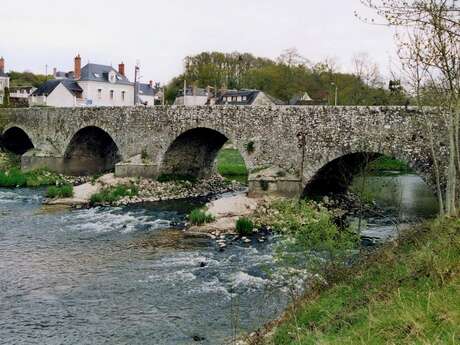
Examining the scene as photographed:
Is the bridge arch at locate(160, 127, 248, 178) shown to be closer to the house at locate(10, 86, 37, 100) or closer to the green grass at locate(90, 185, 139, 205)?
the green grass at locate(90, 185, 139, 205)

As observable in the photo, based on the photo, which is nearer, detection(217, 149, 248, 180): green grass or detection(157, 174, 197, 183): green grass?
detection(157, 174, 197, 183): green grass

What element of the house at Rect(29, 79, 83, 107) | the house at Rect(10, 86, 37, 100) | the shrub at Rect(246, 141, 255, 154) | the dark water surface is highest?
the house at Rect(10, 86, 37, 100)

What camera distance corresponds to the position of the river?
11.0m

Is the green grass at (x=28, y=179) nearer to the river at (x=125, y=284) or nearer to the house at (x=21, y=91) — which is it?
the river at (x=125, y=284)

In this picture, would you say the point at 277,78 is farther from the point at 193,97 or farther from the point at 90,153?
the point at 90,153

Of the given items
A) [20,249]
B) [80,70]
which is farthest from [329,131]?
[80,70]

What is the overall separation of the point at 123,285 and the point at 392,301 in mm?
8782

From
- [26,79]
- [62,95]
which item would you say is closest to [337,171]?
[62,95]

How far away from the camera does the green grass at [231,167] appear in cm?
3905

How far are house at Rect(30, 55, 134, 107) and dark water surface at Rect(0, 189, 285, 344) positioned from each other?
3344 cm

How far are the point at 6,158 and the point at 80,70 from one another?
624 inches

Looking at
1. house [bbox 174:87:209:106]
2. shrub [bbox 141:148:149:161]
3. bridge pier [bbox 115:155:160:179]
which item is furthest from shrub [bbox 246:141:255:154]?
house [bbox 174:87:209:106]

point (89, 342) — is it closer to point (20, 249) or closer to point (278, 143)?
point (20, 249)

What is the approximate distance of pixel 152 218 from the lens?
2309cm
